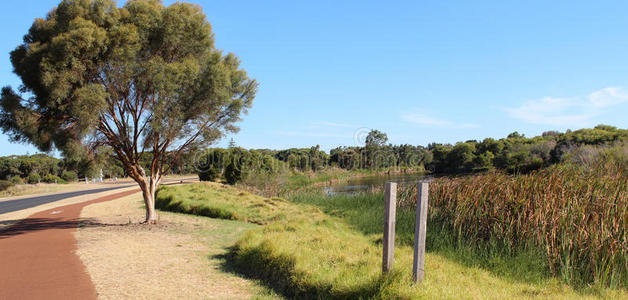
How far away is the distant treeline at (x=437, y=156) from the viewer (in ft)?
95.9

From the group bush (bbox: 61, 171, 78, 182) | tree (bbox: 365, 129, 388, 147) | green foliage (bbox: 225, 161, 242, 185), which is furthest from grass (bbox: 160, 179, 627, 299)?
tree (bbox: 365, 129, 388, 147)

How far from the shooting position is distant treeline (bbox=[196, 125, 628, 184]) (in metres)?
29.2

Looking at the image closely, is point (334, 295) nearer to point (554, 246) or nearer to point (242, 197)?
point (554, 246)

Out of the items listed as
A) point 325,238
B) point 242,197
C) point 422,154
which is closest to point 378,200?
point 242,197

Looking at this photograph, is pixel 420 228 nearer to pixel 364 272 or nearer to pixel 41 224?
pixel 364 272

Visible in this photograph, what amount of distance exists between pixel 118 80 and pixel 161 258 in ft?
19.1

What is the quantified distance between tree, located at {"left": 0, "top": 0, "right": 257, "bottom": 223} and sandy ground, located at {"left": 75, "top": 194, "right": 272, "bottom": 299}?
163 cm

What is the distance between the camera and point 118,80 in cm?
1076

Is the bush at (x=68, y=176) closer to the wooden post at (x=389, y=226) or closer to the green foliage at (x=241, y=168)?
the green foliage at (x=241, y=168)

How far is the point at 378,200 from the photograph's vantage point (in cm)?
1700

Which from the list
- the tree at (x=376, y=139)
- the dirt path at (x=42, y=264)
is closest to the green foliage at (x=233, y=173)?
the dirt path at (x=42, y=264)

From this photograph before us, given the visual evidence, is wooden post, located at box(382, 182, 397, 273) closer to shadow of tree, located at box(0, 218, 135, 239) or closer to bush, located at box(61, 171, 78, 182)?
shadow of tree, located at box(0, 218, 135, 239)

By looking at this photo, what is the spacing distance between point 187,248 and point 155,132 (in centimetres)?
455

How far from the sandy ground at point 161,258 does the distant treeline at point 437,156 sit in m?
8.70
